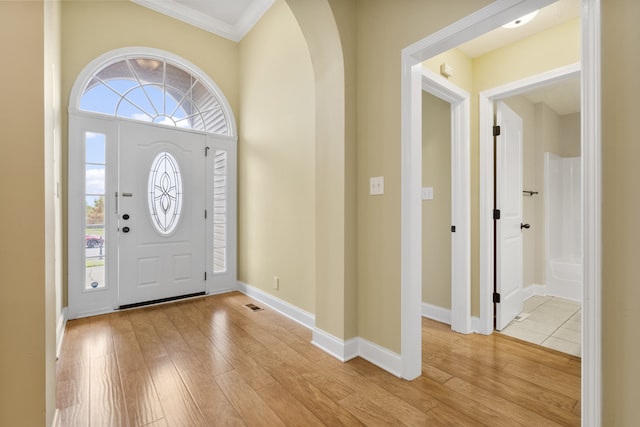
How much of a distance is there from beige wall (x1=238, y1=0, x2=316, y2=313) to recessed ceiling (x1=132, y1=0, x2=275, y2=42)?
0.44 ft

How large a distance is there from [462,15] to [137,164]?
10.9 ft

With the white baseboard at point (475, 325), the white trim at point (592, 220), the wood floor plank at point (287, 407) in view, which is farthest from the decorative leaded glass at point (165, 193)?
the white trim at point (592, 220)

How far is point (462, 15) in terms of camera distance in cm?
156

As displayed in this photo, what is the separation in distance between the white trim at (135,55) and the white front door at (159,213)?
1.49 feet

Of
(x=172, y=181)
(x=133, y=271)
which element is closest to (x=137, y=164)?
(x=172, y=181)

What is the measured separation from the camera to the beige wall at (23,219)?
104cm

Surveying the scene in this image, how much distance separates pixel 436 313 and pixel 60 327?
343 centimetres

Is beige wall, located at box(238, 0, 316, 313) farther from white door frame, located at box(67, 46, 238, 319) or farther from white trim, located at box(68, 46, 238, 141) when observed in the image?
white door frame, located at box(67, 46, 238, 319)

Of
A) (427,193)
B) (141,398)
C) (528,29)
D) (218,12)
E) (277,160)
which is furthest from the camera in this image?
(218,12)

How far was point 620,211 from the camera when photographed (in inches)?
43.2

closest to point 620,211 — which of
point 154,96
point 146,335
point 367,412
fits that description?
point 367,412

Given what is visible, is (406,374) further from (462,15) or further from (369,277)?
(462,15)

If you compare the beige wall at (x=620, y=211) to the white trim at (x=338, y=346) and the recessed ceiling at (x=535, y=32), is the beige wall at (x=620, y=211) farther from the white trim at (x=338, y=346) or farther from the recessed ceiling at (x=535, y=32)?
the white trim at (x=338, y=346)

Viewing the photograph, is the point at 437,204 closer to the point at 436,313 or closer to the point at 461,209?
the point at 461,209
